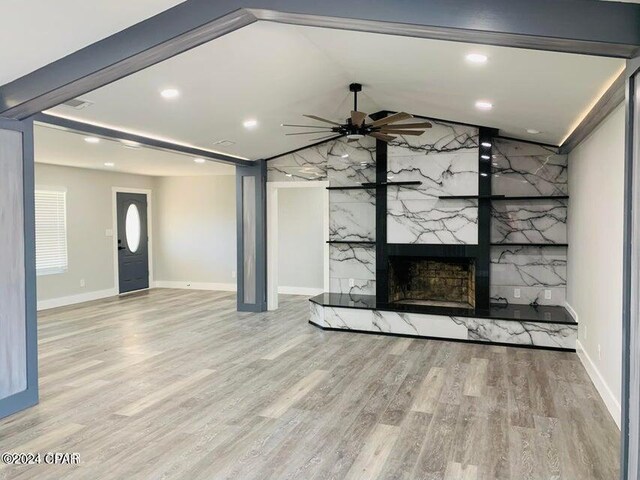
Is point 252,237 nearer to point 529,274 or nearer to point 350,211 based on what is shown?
point 350,211

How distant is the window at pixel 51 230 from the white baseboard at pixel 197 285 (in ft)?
8.09

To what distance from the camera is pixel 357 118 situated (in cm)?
470

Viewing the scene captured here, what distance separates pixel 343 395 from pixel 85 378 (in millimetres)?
2503

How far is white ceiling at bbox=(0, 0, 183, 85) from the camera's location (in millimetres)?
2656

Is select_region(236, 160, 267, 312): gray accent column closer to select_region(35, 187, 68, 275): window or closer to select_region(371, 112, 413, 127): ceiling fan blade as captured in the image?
select_region(35, 187, 68, 275): window

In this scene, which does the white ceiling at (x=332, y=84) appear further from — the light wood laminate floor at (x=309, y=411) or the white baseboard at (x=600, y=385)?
the light wood laminate floor at (x=309, y=411)

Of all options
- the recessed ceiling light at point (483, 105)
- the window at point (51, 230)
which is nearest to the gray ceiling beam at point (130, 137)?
the window at point (51, 230)

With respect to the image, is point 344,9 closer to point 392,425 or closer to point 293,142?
point 392,425

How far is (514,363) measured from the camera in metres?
5.11

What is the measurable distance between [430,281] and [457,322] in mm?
1132

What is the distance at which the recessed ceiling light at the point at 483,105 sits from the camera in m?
4.93

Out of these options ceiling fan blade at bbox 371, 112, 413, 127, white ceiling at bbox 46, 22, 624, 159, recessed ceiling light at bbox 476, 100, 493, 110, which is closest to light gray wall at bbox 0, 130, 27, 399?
white ceiling at bbox 46, 22, 624, 159

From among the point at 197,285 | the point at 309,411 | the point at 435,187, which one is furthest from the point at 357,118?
the point at 197,285

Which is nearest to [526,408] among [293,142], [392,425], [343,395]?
[392,425]
